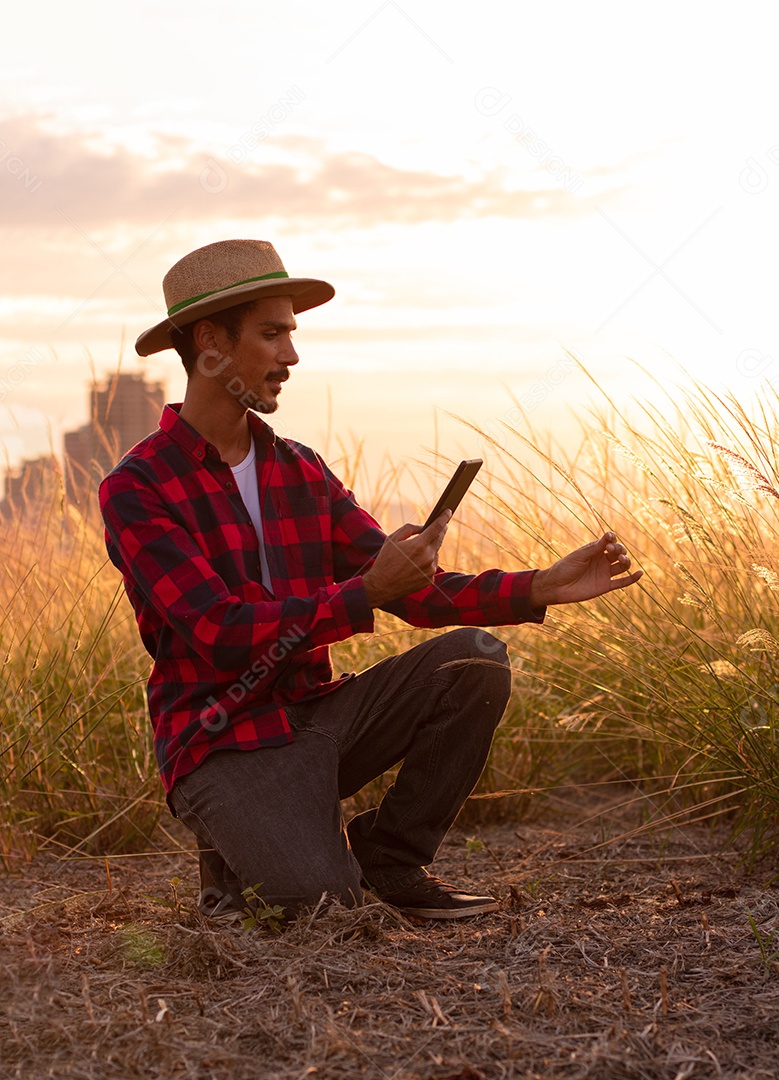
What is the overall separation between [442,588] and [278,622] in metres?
0.57

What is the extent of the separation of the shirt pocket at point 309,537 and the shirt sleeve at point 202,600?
0.83 ft

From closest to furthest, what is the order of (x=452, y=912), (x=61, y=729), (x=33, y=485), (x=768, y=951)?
(x=768, y=951), (x=452, y=912), (x=61, y=729), (x=33, y=485)

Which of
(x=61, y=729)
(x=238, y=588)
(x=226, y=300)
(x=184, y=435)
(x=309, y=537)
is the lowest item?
(x=61, y=729)

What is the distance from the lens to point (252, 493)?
3012 millimetres

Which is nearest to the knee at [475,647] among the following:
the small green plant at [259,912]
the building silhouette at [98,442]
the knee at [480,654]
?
the knee at [480,654]

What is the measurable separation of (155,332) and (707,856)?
2.02m

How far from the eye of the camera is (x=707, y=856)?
125 inches

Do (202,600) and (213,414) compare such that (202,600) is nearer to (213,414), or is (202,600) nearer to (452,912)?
(213,414)

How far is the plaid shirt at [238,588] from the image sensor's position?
259cm

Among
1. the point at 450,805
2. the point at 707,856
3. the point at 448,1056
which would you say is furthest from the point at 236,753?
the point at 707,856

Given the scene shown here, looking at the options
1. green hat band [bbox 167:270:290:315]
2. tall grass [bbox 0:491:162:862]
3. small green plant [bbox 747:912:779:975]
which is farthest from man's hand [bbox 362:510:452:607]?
tall grass [bbox 0:491:162:862]

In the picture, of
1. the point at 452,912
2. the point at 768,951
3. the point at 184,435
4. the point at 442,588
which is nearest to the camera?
the point at 768,951

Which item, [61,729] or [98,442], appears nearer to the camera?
[61,729]

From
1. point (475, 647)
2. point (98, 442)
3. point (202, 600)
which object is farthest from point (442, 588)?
point (98, 442)
